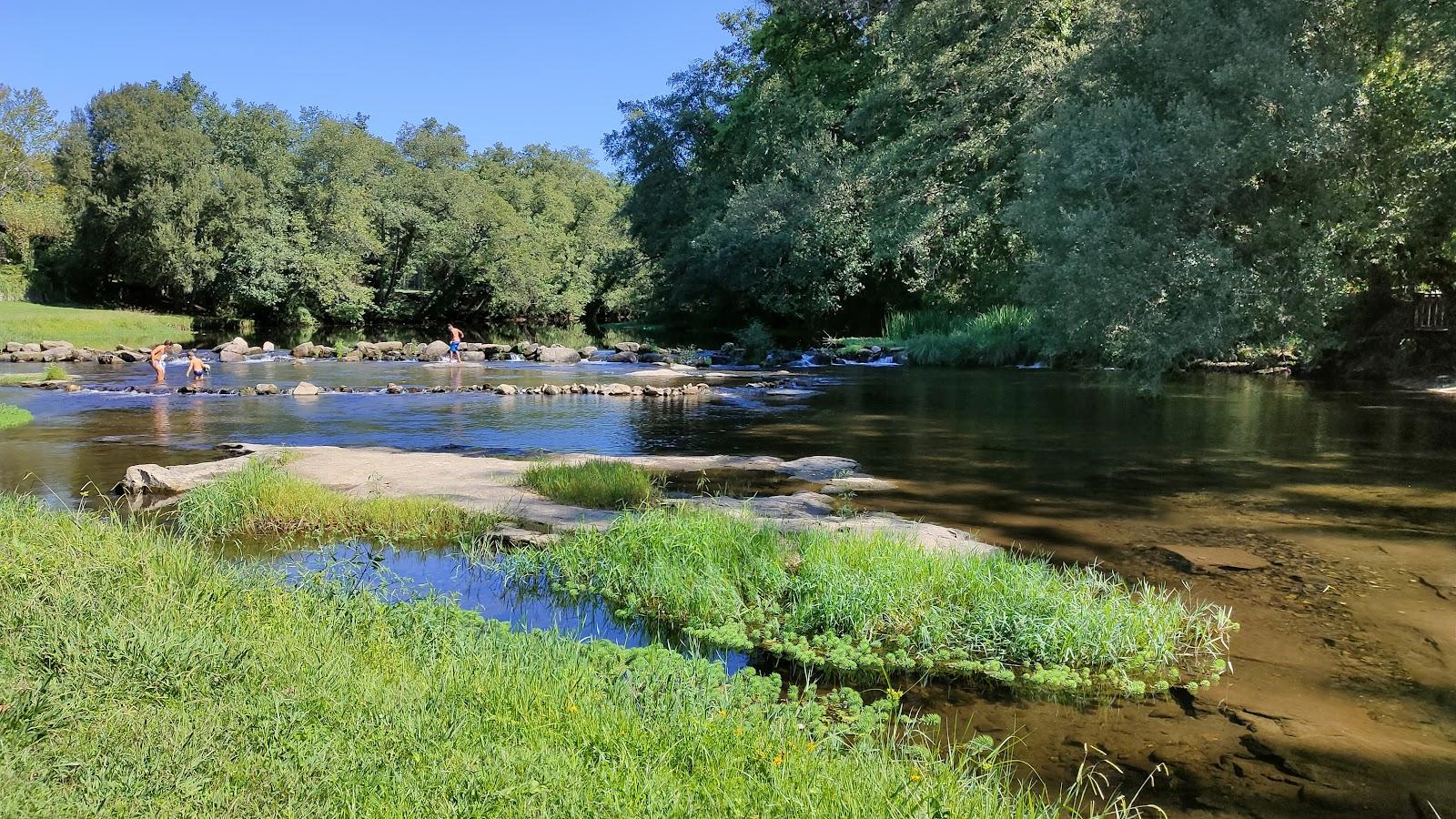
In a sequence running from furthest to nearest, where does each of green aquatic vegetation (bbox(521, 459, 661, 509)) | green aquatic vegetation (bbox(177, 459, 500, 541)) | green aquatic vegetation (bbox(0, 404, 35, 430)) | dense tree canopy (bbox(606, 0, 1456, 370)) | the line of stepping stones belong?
the line of stepping stones
green aquatic vegetation (bbox(0, 404, 35, 430))
dense tree canopy (bbox(606, 0, 1456, 370))
green aquatic vegetation (bbox(521, 459, 661, 509))
green aquatic vegetation (bbox(177, 459, 500, 541))

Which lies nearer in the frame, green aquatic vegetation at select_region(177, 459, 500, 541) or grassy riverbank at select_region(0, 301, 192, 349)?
green aquatic vegetation at select_region(177, 459, 500, 541)

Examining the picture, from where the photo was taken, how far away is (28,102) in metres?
59.8

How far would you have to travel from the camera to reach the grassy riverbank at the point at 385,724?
11.8ft

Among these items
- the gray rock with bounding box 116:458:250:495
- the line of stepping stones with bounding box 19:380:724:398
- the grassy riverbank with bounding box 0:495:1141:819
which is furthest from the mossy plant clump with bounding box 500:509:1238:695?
the line of stepping stones with bounding box 19:380:724:398

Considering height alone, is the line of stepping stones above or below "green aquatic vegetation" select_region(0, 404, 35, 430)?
above

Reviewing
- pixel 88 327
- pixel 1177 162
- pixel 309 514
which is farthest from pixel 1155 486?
pixel 88 327

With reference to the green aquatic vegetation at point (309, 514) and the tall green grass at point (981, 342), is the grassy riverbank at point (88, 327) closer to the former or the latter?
the tall green grass at point (981, 342)

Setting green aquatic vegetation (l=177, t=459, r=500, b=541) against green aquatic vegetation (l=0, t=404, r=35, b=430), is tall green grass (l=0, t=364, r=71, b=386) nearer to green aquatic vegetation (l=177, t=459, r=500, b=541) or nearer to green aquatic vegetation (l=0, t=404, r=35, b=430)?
green aquatic vegetation (l=0, t=404, r=35, b=430)

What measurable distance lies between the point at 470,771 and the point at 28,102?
74831mm

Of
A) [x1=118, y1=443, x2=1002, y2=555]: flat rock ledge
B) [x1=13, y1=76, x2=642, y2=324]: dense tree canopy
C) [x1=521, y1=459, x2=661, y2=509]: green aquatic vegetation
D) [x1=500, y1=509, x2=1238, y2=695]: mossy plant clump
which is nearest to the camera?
[x1=500, y1=509, x2=1238, y2=695]: mossy plant clump

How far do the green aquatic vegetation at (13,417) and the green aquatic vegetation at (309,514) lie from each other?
10.7 metres

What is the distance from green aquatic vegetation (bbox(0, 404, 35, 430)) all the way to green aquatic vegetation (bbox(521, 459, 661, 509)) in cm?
1252

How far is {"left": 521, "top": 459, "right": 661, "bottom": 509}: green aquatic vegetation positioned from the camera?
10.6m

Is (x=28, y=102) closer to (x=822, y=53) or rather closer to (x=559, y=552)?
(x=822, y=53)
